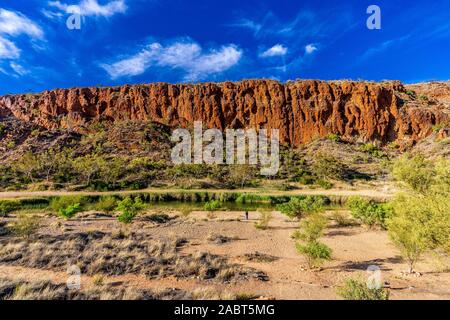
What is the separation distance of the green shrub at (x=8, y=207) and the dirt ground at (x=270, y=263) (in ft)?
23.4

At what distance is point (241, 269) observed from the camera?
11766 mm

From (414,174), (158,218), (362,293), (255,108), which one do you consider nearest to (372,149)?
(255,108)

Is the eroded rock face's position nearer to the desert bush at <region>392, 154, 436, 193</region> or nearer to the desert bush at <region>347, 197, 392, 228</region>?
the desert bush at <region>347, 197, 392, 228</region>

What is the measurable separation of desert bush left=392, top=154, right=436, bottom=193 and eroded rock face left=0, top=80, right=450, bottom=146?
65477mm

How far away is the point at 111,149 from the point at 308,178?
44.5 metres

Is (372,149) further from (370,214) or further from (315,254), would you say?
(315,254)

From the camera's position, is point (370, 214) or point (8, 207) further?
point (8, 207)

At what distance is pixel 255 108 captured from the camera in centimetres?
8231

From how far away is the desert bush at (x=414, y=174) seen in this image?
537 inches

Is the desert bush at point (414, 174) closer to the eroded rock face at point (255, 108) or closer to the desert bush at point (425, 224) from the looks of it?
the desert bush at point (425, 224)

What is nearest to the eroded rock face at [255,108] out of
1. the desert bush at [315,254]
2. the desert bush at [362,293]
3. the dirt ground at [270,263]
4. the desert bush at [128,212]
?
the desert bush at [128,212]

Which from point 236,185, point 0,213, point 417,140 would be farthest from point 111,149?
point 417,140

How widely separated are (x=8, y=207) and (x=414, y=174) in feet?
113
